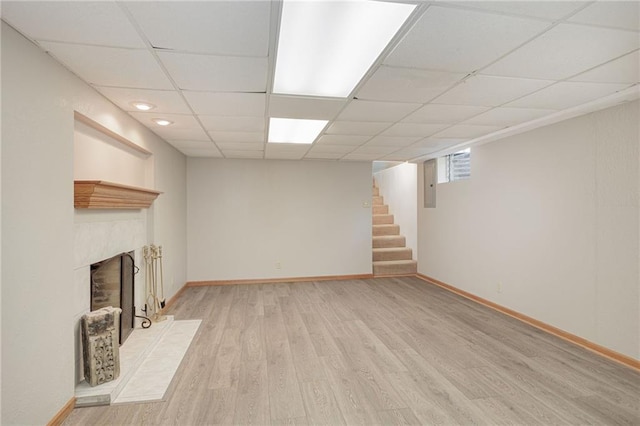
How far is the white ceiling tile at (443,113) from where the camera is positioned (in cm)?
294

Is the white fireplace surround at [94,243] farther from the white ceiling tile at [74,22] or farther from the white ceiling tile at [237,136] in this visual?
the white ceiling tile at [237,136]

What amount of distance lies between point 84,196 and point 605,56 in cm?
358

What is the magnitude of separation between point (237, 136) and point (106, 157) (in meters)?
1.52

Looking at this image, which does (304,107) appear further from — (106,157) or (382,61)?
(106,157)

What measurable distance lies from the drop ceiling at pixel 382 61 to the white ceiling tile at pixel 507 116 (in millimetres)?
20

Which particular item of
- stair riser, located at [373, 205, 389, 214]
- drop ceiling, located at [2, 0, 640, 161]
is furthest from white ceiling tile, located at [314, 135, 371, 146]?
stair riser, located at [373, 205, 389, 214]

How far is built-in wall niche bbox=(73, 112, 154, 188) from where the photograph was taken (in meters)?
2.52

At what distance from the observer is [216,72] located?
218 cm

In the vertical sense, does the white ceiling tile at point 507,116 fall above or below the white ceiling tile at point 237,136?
below

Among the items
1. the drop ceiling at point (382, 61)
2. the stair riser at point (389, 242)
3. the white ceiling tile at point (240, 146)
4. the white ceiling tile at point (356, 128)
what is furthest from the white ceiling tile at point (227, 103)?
the stair riser at point (389, 242)

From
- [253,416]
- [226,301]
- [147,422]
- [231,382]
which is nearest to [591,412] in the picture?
[253,416]

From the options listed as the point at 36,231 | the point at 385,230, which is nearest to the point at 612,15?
the point at 36,231

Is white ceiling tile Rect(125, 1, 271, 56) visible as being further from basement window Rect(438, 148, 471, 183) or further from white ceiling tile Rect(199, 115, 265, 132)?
basement window Rect(438, 148, 471, 183)

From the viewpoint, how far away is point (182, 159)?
5426mm
